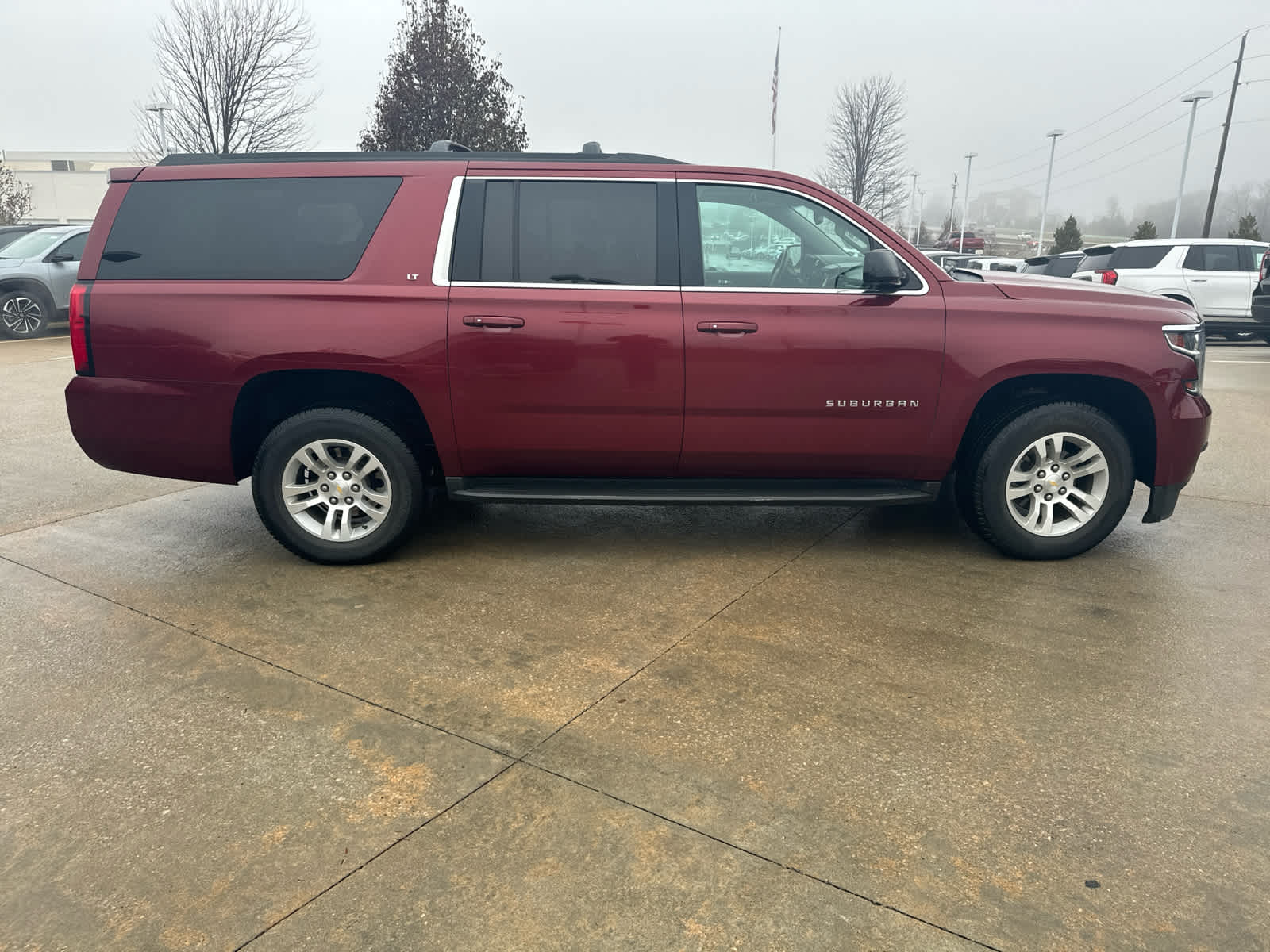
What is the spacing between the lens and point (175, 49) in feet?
83.0

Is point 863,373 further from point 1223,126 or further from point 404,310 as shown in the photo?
point 1223,126

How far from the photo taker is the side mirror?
4270 mm

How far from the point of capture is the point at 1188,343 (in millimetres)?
4562

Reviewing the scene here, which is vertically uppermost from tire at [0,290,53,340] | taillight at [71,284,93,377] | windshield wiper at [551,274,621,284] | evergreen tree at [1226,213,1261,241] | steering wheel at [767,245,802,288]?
evergreen tree at [1226,213,1261,241]

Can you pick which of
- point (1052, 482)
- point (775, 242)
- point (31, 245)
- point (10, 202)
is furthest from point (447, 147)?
point (10, 202)

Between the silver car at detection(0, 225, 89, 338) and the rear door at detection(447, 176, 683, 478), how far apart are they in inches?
469

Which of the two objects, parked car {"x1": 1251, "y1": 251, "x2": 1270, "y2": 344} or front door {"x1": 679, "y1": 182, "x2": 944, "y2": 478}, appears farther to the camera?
parked car {"x1": 1251, "y1": 251, "x2": 1270, "y2": 344}

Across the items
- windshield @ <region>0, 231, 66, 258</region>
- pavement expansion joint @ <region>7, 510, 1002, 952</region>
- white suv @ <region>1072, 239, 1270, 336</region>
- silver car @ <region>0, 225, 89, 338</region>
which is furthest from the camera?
white suv @ <region>1072, 239, 1270, 336</region>

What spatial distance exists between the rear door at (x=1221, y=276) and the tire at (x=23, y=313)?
17.3m

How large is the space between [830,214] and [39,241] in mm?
13761

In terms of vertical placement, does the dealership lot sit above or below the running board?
below

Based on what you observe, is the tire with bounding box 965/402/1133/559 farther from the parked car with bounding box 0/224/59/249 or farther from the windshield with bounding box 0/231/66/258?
the parked car with bounding box 0/224/59/249

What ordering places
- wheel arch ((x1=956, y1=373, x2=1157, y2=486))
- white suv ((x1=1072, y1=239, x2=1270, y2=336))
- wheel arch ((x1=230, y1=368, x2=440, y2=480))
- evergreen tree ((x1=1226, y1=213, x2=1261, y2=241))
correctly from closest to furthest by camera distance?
1. wheel arch ((x1=230, y1=368, x2=440, y2=480))
2. wheel arch ((x1=956, y1=373, x2=1157, y2=486))
3. white suv ((x1=1072, y1=239, x2=1270, y2=336))
4. evergreen tree ((x1=1226, y1=213, x2=1261, y2=241))

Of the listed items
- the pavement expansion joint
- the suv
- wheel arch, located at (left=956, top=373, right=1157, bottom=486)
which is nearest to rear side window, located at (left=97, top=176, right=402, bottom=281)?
the suv
